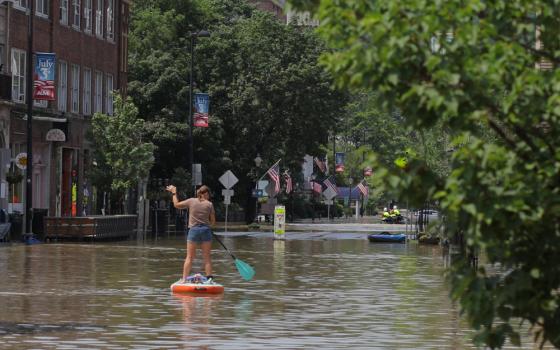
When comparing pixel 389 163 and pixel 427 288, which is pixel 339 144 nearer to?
pixel 427 288

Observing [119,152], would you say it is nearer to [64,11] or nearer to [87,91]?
[64,11]

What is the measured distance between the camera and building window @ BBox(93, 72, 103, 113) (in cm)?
7144

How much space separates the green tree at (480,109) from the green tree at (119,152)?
53.0 m

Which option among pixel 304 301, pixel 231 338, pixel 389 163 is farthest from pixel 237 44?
pixel 389 163

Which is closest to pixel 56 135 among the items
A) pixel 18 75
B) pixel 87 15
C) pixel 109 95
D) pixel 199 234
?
pixel 18 75

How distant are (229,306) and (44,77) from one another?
34231mm

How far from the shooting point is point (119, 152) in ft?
203

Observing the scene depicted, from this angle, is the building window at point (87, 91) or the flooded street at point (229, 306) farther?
the building window at point (87, 91)

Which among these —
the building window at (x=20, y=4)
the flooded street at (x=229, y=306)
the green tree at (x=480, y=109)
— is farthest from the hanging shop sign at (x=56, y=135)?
the green tree at (x=480, y=109)

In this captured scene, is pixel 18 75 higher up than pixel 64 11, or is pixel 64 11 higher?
pixel 64 11

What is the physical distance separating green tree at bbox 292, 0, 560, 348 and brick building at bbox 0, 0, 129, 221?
4551 cm

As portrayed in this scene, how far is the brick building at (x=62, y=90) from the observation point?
192 ft

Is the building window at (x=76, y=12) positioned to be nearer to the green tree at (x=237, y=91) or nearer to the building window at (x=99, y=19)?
the building window at (x=99, y=19)

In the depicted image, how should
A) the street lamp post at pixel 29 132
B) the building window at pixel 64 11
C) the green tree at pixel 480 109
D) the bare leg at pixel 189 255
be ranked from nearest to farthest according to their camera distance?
the green tree at pixel 480 109, the bare leg at pixel 189 255, the street lamp post at pixel 29 132, the building window at pixel 64 11
